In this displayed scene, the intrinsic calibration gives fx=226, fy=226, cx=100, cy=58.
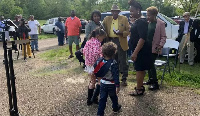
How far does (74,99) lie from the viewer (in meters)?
4.69

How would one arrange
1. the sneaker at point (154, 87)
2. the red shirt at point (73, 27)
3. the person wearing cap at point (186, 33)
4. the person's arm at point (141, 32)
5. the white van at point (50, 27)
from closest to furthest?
the person's arm at point (141, 32) < the sneaker at point (154, 87) < the person wearing cap at point (186, 33) < the red shirt at point (73, 27) < the white van at point (50, 27)

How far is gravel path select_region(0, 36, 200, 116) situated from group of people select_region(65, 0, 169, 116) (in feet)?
0.90

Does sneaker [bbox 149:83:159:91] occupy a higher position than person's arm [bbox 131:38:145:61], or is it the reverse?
person's arm [bbox 131:38:145:61]

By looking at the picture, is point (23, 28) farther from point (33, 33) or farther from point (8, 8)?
point (8, 8)

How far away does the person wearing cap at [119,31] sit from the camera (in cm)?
522

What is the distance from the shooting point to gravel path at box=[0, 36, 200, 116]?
4.09 m

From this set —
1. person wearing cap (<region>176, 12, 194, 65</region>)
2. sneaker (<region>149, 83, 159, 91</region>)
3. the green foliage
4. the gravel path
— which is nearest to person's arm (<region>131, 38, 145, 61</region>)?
the gravel path

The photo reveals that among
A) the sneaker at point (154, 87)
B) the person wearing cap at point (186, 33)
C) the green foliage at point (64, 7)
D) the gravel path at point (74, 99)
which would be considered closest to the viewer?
the gravel path at point (74, 99)

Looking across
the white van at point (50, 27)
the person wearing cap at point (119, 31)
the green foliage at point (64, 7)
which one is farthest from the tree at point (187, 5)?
the person wearing cap at point (119, 31)

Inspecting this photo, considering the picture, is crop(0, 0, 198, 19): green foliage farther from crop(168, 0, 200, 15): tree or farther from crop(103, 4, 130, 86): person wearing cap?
crop(103, 4, 130, 86): person wearing cap

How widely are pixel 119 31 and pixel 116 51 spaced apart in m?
1.49

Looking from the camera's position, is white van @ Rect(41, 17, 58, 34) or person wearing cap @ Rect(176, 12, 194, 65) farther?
white van @ Rect(41, 17, 58, 34)

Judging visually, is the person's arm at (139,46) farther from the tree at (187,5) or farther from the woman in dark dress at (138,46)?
the tree at (187,5)

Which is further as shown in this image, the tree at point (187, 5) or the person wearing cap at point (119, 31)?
the tree at point (187, 5)
